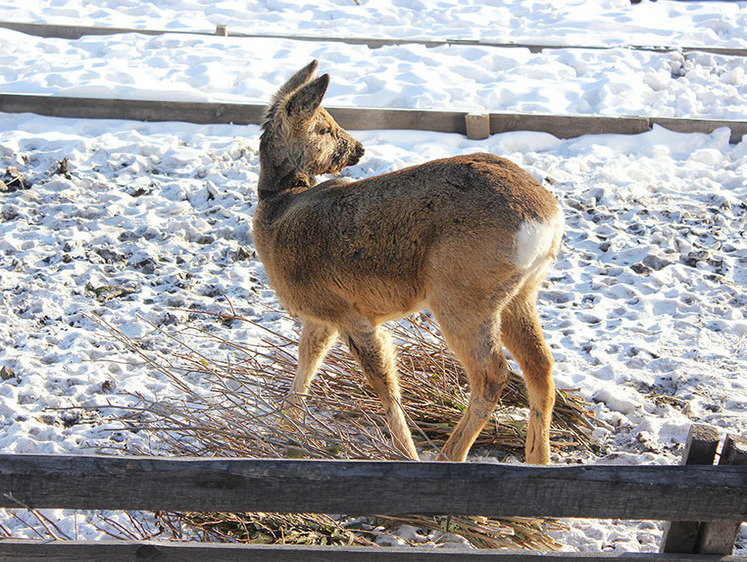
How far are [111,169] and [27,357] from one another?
Result: 2.87 metres

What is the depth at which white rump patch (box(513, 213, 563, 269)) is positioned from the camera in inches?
149

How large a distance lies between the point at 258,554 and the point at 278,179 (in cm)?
247

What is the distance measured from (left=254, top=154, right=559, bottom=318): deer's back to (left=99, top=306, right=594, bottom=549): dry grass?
1.89ft

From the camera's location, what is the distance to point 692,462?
116 inches

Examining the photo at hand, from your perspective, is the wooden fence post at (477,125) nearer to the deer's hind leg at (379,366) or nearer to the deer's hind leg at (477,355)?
the deer's hind leg at (379,366)

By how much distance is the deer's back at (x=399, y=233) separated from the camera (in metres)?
3.81

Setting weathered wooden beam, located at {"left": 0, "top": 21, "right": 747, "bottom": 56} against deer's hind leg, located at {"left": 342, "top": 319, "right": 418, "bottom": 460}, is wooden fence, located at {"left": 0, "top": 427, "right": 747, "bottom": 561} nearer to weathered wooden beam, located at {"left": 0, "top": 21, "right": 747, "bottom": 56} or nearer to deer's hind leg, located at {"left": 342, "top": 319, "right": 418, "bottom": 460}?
deer's hind leg, located at {"left": 342, "top": 319, "right": 418, "bottom": 460}

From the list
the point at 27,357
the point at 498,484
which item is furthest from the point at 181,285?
the point at 498,484

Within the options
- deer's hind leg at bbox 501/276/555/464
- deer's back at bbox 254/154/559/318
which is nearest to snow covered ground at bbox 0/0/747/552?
deer's hind leg at bbox 501/276/555/464

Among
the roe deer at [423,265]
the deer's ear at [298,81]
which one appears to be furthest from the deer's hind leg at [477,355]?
the deer's ear at [298,81]

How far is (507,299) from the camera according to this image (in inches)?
154

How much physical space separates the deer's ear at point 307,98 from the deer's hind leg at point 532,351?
5.06ft

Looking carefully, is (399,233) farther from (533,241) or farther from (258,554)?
(258,554)

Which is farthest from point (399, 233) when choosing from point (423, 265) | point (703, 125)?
point (703, 125)
